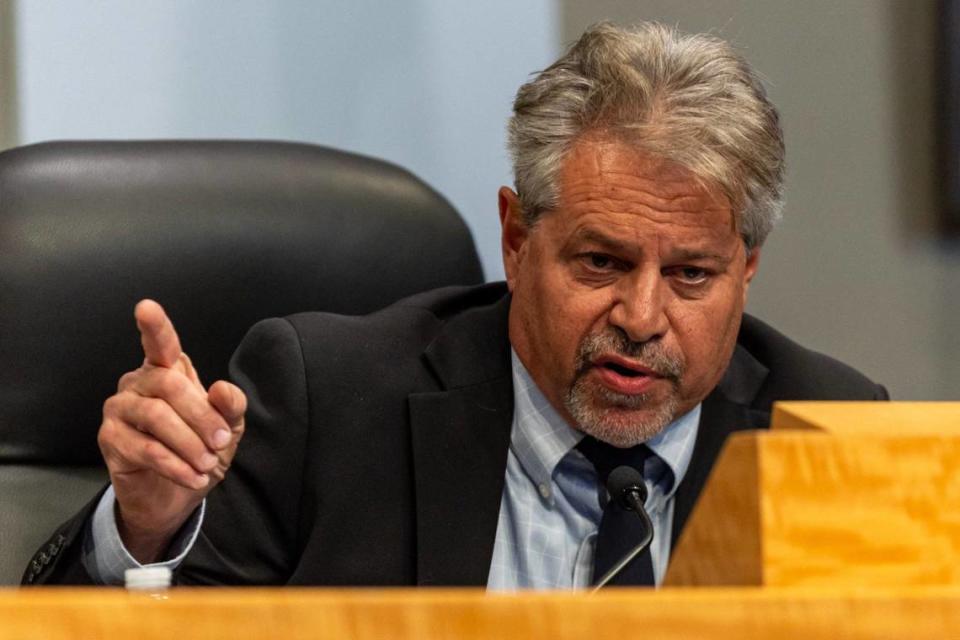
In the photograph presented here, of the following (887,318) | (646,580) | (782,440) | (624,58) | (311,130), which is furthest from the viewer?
(887,318)

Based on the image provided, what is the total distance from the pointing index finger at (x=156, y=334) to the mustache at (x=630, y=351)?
1.64 feet

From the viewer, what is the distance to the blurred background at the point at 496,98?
A: 2109mm

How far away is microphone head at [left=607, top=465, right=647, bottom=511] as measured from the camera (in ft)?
4.15

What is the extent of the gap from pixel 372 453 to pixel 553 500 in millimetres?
206

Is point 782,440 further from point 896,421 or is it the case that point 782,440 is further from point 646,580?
point 646,580

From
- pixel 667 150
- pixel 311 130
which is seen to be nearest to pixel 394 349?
pixel 667 150

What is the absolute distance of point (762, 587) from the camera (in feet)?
2.50

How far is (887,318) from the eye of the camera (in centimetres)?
231

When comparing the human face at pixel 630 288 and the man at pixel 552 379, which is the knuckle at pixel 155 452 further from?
the human face at pixel 630 288

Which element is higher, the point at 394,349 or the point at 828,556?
the point at 828,556

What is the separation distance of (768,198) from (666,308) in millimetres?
184

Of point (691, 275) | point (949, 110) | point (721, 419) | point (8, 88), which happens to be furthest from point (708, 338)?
point (8, 88)

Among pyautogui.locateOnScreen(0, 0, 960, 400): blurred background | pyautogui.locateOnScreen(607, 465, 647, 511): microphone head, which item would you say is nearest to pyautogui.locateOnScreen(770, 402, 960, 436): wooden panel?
pyautogui.locateOnScreen(607, 465, 647, 511): microphone head

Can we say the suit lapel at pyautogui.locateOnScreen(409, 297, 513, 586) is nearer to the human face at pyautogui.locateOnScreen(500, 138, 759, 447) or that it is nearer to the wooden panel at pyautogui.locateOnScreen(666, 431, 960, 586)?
the human face at pyautogui.locateOnScreen(500, 138, 759, 447)
